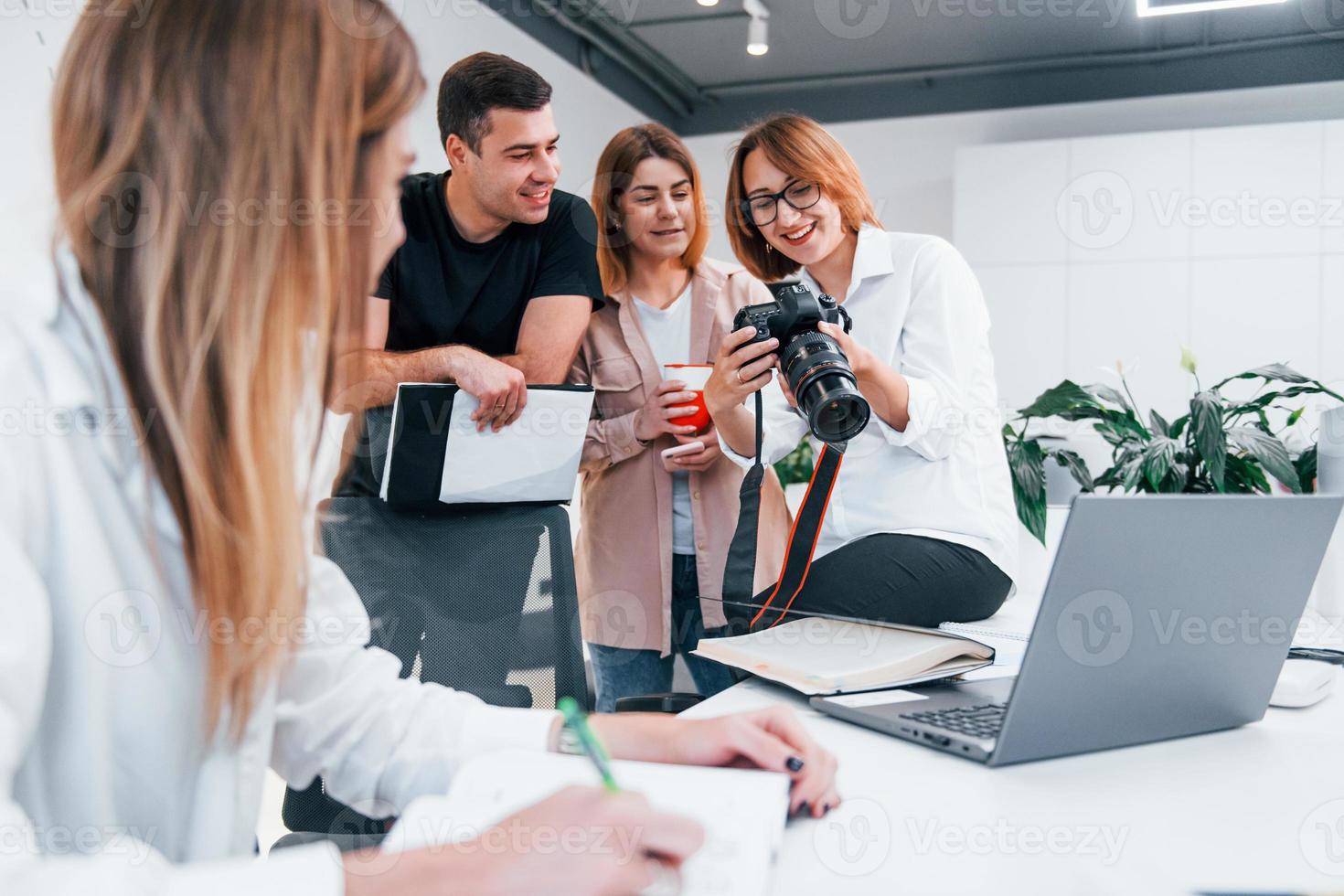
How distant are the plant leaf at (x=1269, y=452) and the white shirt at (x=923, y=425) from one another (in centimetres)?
89

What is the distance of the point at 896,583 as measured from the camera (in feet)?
3.81

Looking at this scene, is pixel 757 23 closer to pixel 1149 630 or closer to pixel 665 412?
pixel 665 412

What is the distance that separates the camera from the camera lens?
1127 mm

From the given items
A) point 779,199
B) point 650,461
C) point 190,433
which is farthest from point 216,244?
point 650,461

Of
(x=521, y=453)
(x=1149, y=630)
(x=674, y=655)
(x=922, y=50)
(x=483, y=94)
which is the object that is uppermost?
(x=922, y=50)

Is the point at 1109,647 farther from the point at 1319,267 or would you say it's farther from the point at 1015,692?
the point at 1319,267

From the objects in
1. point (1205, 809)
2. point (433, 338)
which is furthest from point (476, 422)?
point (1205, 809)

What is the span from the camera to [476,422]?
126 centimetres

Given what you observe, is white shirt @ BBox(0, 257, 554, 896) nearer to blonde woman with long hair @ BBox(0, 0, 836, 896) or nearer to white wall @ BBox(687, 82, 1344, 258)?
blonde woman with long hair @ BBox(0, 0, 836, 896)

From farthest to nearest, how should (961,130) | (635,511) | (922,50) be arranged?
(961,130), (922,50), (635,511)

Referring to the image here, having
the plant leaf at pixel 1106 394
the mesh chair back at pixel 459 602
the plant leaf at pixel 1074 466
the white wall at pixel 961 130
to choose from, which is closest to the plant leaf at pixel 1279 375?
the plant leaf at pixel 1106 394

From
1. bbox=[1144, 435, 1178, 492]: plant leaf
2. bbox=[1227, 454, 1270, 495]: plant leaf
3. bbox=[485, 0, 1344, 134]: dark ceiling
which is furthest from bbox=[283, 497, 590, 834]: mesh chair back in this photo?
bbox=[485, 0, 1344, 134]: dark ceiling

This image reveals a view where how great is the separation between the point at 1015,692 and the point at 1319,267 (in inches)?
168

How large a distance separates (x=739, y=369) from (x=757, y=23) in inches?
118
